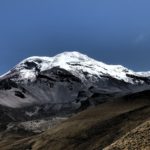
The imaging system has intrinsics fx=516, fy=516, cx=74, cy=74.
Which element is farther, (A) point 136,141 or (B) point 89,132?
(B) point 89,132

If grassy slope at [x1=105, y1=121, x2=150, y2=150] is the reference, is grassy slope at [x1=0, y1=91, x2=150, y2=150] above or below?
above

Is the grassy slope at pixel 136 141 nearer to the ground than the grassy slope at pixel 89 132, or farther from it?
nearer to the ground

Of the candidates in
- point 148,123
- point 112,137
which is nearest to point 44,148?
point 112,137

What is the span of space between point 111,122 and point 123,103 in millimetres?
52285

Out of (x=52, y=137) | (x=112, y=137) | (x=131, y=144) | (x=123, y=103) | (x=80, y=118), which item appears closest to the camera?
(x=131, y=144)

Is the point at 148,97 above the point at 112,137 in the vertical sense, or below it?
above

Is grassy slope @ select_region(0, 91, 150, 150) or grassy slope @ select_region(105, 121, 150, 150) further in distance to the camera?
grassy slope @ select_region(0, 91, 150, 150)

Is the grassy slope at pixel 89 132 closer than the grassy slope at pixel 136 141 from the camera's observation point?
No

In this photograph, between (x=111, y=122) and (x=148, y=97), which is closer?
(x=111, y=122)

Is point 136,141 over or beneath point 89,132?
beneath

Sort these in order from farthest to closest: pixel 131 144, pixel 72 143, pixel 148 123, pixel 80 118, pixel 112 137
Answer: pixel 80 118 → pixel 72 143 → pixel 112 137 → pixel 148 123 → pixel 131 144

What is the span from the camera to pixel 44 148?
11962cm

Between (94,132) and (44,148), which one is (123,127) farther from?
(44,148)

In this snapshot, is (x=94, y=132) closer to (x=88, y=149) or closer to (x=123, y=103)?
(x=88, y=149)
